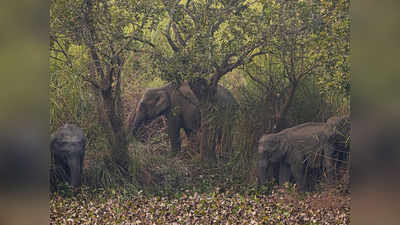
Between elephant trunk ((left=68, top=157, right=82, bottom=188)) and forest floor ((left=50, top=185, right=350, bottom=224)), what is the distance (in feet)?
0.38

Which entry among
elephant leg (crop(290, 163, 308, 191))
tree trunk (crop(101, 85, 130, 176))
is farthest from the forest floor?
tree trunk (crop(101, 85, 130, 176))

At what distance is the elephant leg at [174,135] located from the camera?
203 inches

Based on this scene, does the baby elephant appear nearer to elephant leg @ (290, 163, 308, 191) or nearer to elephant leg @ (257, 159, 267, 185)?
elephant leg @ (257, 159, 267, 185)

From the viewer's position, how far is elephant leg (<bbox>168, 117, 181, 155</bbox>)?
16.9 feet

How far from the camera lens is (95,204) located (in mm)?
5301

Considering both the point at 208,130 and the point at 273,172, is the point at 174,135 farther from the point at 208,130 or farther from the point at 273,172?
the point at 273,172

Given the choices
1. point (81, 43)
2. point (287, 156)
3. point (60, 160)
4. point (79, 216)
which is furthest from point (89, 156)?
point (287, 156)

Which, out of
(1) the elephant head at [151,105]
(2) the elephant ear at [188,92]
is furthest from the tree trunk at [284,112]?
(1) the elephant head at [151,105]

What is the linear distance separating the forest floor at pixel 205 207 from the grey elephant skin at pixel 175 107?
721 mm

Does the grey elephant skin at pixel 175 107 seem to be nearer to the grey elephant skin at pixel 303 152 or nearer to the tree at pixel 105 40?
the tree at pixel 105 40

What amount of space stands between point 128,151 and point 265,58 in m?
2.01

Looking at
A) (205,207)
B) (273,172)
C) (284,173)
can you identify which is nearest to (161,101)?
(205,207)

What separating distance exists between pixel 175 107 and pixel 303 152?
1.64 m
